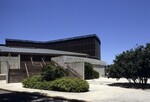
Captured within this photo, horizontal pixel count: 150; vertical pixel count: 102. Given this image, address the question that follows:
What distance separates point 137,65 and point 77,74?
11.4 meters

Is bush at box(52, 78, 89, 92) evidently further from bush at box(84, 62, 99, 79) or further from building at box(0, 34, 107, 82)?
bush at box(84, 62, 99, 79)

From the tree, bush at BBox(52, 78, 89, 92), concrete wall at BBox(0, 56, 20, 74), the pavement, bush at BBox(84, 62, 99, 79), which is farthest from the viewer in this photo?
bush at BBox(84, 62, 99, 79)

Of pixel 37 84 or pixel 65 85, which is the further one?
pixel 37 84

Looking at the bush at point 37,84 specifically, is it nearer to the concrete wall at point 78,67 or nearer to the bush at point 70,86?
the bush at point 70,86

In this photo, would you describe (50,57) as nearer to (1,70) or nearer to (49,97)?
(1,70)

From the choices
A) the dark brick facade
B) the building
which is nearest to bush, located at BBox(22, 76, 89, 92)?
the building

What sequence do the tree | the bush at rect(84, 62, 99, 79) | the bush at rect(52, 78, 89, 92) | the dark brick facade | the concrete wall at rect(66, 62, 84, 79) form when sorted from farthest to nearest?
1. the dark brick facade
2. the bush at rect(84, 62, 99, 79)
3. the concrete wall at rect(66, 62, 84, 79)
4. the tree
5. the bush at rect(52, 78, 89, 92)

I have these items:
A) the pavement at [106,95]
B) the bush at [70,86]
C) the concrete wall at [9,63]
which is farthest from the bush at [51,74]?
the concrete wall at [9,63]

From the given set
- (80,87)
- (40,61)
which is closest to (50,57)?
(40,61)

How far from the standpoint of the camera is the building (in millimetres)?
30869

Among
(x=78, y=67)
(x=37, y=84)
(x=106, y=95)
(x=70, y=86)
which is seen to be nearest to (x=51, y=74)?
(x=37, y=84)

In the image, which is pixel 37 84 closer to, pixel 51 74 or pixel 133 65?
pixel 51 74

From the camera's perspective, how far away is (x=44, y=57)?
135 feet

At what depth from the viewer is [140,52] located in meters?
22.8
